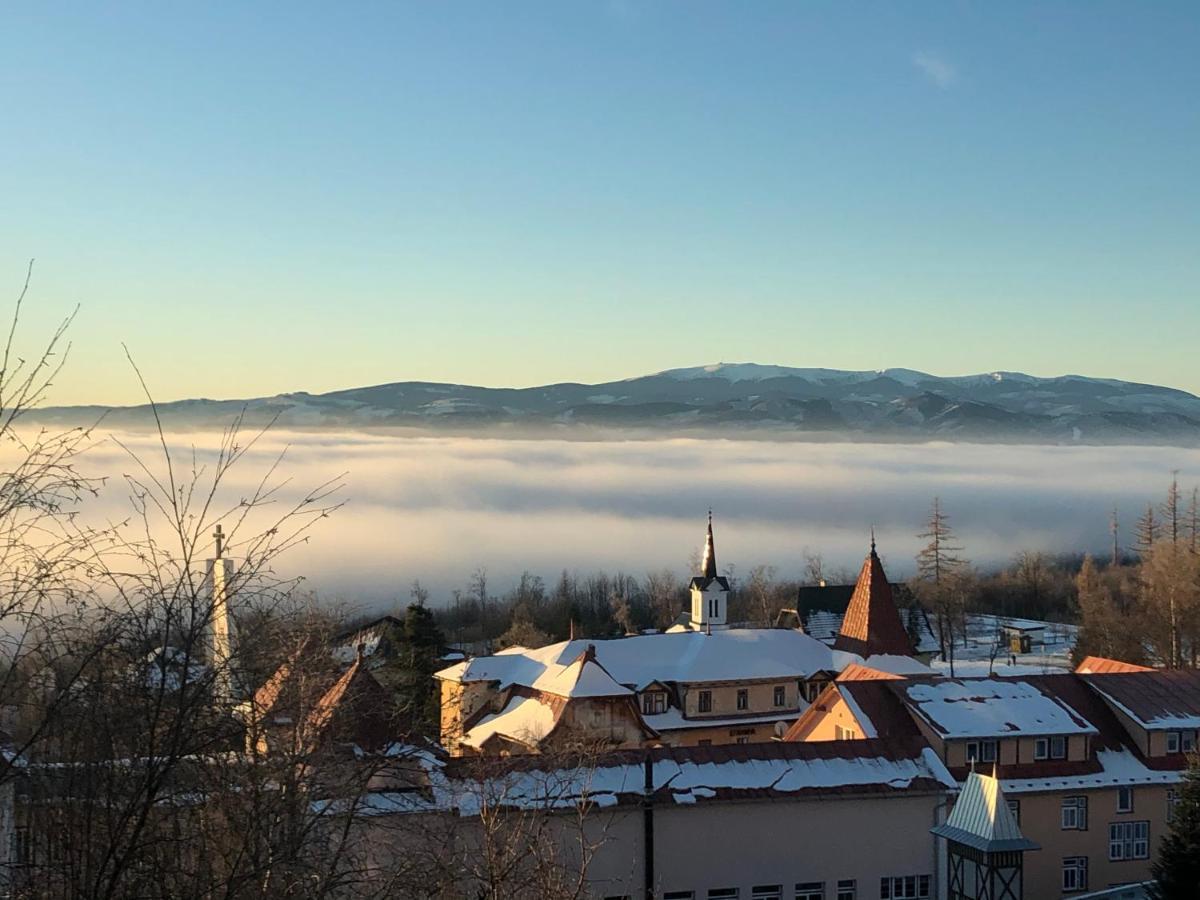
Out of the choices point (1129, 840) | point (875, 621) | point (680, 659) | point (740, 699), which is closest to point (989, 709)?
point (1129, 840)

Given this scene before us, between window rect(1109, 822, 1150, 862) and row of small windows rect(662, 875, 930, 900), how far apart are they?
5245 mm

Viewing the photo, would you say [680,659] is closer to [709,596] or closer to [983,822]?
[709,596]

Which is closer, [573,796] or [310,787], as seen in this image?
[310,787]

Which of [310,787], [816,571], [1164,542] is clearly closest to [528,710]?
[310,787]

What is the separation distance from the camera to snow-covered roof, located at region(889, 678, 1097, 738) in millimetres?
25438

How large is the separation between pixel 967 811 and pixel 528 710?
19.8 metres

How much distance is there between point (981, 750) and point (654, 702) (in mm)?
20090

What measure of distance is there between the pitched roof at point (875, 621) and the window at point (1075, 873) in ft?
66.7

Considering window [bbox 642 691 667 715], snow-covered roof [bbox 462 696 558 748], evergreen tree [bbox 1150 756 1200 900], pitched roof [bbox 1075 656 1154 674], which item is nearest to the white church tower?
window [bbox 642 691 667 715]

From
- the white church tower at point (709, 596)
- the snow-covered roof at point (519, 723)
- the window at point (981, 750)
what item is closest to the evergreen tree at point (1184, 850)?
the window at point (981, 750)

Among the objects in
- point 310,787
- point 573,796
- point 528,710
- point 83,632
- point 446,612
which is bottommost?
point 446,612

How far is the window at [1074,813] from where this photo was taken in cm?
2500

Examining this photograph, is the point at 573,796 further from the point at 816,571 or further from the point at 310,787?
the point at 816,571

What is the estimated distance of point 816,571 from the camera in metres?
106
